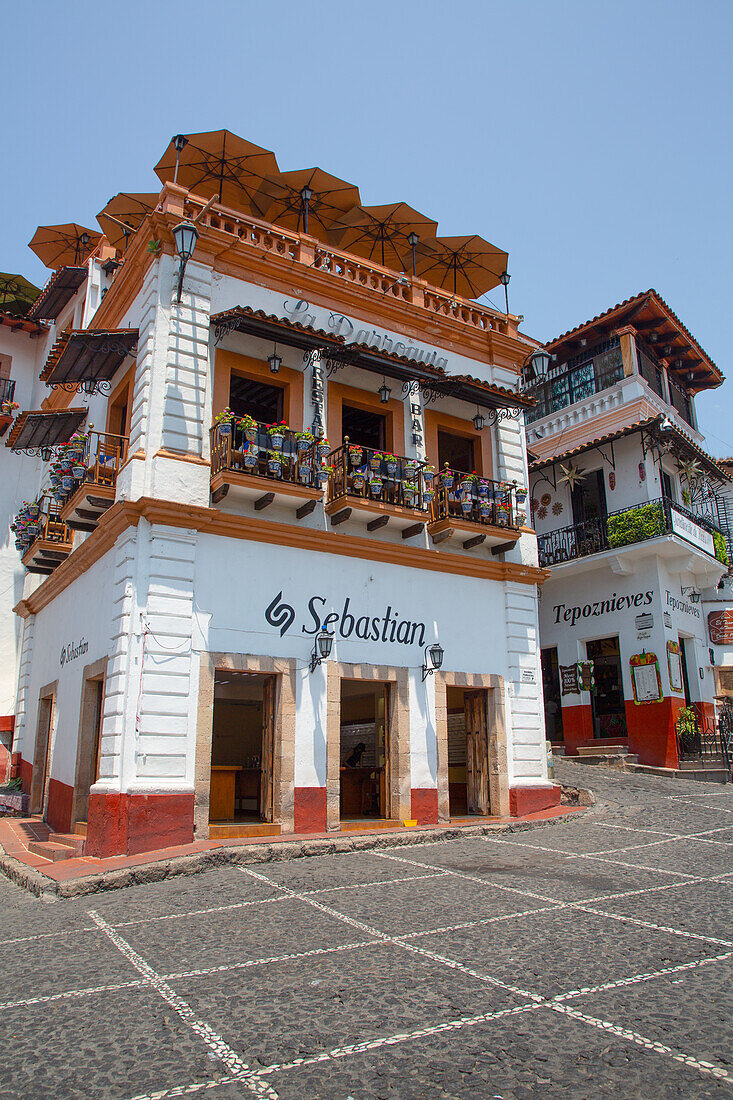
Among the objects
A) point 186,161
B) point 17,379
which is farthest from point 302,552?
point 17,379

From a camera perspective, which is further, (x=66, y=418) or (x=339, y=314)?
(x=66, y=418)

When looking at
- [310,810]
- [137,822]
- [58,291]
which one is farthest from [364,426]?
[58,291]

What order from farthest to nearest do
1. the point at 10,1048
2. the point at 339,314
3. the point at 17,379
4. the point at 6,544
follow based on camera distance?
the point at 17,379 → the point at 6,544 → the point at 339,314 → the point at 10,1048

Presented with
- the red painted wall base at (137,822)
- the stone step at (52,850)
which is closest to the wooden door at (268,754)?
the red painted wall base at (137,822)

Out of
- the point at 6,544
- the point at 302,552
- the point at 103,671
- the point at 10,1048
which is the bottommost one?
the point at 10,1048

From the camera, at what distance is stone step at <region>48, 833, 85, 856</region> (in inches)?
420

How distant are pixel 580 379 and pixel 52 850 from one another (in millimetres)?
19694

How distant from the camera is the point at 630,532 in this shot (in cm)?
2081

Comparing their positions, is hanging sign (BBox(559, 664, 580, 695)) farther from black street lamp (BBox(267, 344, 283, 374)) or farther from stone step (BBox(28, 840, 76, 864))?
stone step (BBox(28, 840, 76, 864))

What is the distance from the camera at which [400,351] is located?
15102 millimetres

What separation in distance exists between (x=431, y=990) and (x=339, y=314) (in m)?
11.7

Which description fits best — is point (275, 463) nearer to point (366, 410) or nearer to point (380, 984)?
point (366, 410)

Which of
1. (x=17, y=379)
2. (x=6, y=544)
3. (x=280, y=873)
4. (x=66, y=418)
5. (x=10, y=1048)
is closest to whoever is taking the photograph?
(x=10, y=1048)

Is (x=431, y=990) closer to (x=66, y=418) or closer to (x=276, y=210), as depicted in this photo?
(x=66, y=418)
